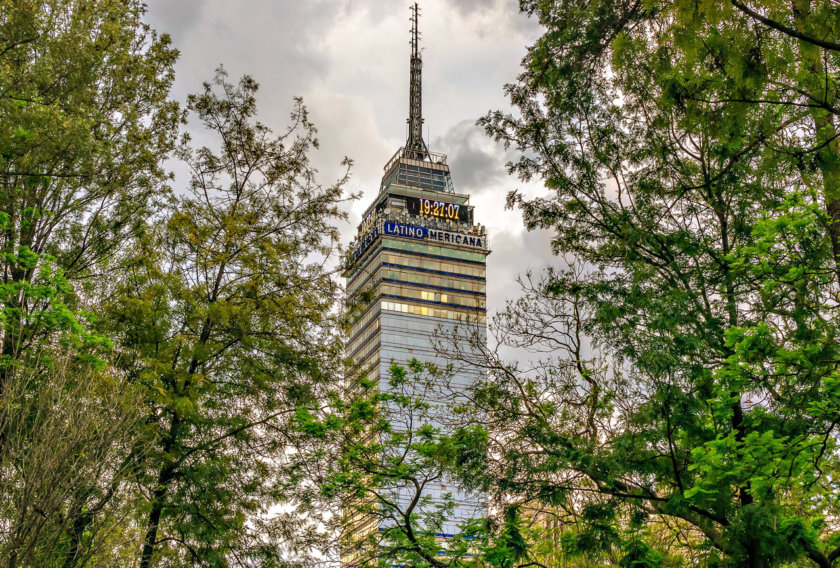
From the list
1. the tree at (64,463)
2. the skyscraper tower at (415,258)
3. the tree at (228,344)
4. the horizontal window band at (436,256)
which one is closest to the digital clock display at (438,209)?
the skyscraper tower at (415,258)

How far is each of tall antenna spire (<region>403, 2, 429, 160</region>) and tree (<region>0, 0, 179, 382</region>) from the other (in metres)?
98.3

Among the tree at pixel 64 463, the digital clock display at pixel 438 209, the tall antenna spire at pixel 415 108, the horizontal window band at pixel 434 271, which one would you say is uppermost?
the tall antenna spire at pixel 415 108

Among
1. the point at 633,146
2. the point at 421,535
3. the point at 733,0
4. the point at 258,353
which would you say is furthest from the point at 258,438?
the point at 733,0

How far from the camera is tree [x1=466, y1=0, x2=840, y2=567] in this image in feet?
25.8

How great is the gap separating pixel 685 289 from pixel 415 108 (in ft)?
341

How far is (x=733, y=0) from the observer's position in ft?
18.9

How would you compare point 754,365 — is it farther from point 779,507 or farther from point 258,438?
point 258,438

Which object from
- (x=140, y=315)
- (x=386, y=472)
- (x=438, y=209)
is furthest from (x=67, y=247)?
(x=438, y=209)

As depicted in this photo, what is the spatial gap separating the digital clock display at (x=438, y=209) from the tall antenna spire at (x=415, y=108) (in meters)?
10.9

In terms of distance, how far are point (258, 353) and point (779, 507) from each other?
372 inches

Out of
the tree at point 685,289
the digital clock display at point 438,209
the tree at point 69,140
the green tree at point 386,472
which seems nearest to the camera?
the tree at point 685,289

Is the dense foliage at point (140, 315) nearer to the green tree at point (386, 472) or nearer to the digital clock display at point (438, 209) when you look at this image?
the green tree at point (386, 472)

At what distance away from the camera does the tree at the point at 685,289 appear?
7.87 m

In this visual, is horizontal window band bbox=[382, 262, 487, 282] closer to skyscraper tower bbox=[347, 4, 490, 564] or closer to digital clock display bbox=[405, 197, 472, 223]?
skyscraper tower bbox=[347, 4, 490, 564]
